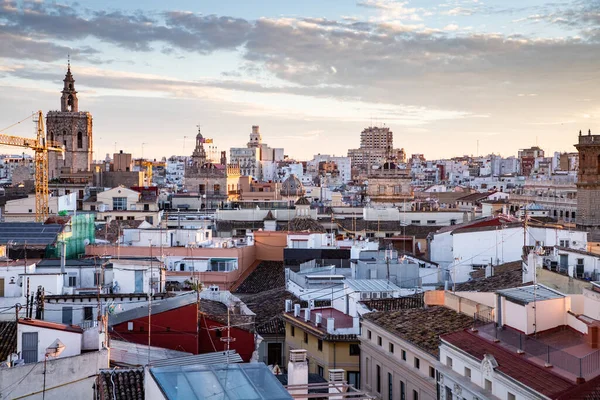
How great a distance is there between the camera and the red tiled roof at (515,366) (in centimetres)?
1338

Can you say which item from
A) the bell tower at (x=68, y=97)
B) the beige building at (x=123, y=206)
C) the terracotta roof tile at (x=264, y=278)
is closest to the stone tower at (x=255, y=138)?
the bell tower at (x=68, y=97)

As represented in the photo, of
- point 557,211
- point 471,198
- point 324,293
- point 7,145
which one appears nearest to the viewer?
point 324,293

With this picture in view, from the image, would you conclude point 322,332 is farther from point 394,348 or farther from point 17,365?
point 17,365

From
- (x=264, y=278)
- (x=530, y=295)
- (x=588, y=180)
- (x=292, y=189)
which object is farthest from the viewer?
(x=292, y=189)

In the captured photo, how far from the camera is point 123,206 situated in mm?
57812

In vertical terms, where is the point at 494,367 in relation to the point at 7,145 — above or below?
below

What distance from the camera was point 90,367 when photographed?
15.2 m

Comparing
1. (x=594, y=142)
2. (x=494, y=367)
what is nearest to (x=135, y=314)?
(x=494, y=367)

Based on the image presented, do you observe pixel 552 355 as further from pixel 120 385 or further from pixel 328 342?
pixel 328 342

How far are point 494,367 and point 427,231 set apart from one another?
35293 mm

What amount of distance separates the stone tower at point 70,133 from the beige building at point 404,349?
242ft

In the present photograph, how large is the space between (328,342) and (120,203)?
3703 centimetres

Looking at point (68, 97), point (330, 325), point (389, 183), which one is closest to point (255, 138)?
point (68, 97)

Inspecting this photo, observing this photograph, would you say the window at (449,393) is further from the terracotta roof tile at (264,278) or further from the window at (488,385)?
the terracotta roof tile at (264,278)
